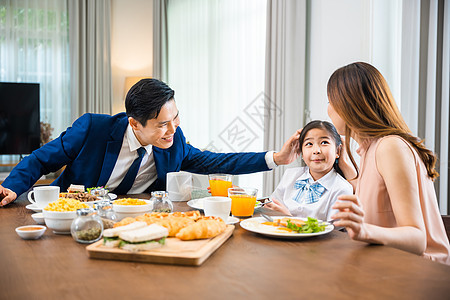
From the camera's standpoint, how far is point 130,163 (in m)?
2.07

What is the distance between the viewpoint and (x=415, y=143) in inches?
50.9

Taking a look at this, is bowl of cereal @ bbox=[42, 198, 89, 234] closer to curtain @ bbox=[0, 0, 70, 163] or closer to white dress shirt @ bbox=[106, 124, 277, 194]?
white dress shirt @ bbox=[106, 124, 277, 194]

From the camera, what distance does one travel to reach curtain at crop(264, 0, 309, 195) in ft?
11.1

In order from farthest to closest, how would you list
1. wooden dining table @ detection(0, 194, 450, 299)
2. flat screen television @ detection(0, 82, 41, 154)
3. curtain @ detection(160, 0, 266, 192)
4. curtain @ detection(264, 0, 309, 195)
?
flat screen television @ detection(0, 82, 41, 154) < curtain @ detection(160, 0, 266, 192) < curtain @ detection(264, 0, 309, 195) < wooden dining table @ detection(0, 194, 450, 299)

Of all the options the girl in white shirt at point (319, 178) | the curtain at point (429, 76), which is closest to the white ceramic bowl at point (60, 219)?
the girl in white shirt at point (319, 178)

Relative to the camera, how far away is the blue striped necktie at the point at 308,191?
6.66ft

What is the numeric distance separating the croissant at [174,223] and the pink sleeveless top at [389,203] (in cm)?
60

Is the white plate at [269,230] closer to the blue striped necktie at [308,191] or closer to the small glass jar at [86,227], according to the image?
the small glass jar at [86,227]

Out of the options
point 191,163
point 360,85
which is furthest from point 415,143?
point 191,163

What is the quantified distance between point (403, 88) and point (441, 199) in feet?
2.27

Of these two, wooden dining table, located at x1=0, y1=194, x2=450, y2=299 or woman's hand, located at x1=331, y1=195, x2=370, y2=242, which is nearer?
wooden dining table, located at x1=0, y1=194, x2=450, y2=299

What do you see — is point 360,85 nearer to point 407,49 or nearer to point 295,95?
point 407,49

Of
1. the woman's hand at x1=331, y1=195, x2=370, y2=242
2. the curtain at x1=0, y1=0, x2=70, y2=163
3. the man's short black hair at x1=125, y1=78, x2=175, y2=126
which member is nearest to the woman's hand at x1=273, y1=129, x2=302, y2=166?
the man's short black hair at x1=125, y1=78, x2=175, y2=126

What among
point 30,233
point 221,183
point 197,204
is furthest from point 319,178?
point 30,233
